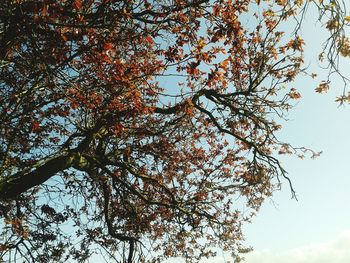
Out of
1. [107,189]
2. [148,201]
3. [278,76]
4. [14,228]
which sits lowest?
[14,228]

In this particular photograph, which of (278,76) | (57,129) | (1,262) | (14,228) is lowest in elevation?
(1,262)

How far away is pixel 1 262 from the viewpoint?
8.12 meters

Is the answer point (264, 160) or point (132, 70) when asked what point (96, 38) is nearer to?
point (132, 70)

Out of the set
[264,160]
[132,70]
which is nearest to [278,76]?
[264,160]

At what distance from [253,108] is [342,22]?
248 inches

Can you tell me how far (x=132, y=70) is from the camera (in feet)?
24.3

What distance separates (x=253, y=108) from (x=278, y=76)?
1.38m

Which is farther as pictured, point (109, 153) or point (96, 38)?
point (109, 153)

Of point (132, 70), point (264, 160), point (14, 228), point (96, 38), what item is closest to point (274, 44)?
point (264, 160)

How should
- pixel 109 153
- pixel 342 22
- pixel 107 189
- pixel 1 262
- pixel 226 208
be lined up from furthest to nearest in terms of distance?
1. pixel 226 208
2. pixel 107 189
3. pixel 109 153
4. pixel 1 262
5. pixel 342 22

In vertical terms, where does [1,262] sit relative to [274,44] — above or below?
below

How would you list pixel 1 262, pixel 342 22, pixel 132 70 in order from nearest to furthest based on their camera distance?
pixel 342 22, pixel 132 70, pixel 1 262

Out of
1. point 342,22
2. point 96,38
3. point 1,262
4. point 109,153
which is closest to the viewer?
point 342,22

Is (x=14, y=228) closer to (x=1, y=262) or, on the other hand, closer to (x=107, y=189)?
(x=1, y=262)
